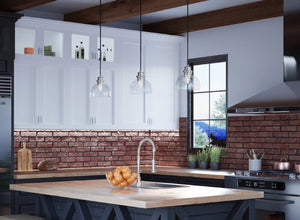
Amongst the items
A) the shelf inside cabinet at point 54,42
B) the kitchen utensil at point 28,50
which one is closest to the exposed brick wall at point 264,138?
the shelf inside cabinet at point 54,42

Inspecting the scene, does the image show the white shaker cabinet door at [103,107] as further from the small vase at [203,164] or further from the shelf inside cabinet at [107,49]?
the small vase at [203,164]

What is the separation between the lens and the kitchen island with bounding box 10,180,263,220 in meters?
4.41

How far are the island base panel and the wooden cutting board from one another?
145 centimetres

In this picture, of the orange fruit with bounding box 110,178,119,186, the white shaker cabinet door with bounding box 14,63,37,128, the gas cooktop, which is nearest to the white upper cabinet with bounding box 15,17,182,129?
the white shaker cabinet door with bounding box 14,63,37,128

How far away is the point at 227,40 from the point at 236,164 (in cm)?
162

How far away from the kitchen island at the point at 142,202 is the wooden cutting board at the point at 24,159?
1.50 m

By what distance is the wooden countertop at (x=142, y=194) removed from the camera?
4.32 meters

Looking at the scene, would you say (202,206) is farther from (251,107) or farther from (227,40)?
(227,40)

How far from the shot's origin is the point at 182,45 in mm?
8445

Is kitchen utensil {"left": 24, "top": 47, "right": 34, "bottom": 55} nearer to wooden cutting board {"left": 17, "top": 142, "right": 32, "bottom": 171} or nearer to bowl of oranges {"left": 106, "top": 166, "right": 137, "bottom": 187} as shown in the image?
wooden cutting board {"left": 17, "top": 142, "right": 32, "bottom": 171}

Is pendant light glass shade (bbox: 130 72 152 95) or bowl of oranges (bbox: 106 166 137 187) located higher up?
pendant light glass shade (bbox: 130 72 152 95)

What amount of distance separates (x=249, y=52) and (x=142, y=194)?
3.38 metres

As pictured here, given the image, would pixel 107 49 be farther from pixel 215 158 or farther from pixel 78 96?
pixel 215 158

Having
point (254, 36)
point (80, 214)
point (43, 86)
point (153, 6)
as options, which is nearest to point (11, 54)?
point (43, 86)
